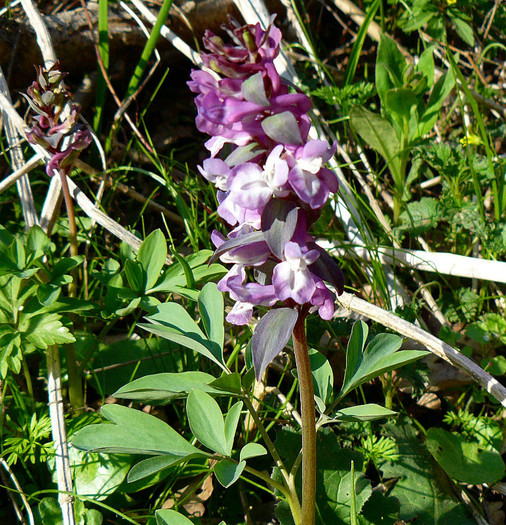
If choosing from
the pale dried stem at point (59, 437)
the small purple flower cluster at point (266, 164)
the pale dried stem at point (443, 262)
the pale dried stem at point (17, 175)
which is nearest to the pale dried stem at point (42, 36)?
the pale dried stem at point (17, 175)

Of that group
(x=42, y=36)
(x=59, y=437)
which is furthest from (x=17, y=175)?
(x=59, y=437)

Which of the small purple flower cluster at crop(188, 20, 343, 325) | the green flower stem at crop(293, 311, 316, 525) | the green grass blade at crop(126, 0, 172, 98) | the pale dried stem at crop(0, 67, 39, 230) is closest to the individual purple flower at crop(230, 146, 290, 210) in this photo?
the small purple flower cluster at crop(188, 20, 343, 325)

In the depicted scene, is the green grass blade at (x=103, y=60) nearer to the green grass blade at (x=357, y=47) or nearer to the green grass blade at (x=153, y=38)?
the green grass blade at (x=153, y=38)

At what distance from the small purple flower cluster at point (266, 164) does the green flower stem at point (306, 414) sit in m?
0.11

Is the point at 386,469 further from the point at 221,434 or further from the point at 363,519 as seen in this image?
the point at 221,434

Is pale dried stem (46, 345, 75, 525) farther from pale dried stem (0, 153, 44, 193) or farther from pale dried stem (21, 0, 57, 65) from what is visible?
pale dried stem (21, 0, 57, 65)

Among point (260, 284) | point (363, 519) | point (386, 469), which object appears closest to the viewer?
point (260, 284)

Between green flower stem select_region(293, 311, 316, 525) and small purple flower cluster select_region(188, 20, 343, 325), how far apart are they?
105 millimetres

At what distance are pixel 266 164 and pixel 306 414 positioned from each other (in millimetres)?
634

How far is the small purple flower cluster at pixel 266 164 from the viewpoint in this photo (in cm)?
117

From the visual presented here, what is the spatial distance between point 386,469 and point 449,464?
0.72 feet

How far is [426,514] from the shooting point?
190cm

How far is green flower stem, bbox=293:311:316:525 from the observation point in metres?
1.37

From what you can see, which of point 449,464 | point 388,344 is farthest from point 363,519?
point 388,344
